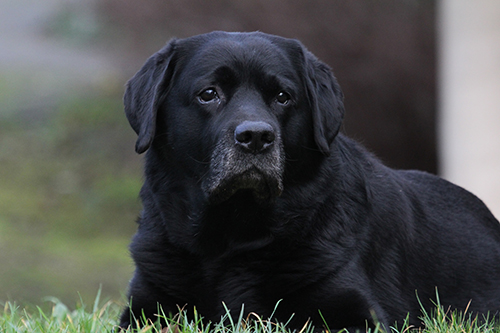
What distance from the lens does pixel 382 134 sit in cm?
1188

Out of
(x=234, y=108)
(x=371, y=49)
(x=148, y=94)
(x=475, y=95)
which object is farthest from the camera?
(x=371, y=49)

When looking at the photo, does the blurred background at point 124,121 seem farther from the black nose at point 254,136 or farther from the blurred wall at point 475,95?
the black nose at point 254,136

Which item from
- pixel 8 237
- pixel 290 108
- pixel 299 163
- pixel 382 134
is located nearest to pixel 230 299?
pixel 299 163

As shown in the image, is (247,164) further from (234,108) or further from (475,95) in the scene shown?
(475,95)

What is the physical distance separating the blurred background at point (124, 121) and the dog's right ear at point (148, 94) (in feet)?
17.1

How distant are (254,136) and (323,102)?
574mm

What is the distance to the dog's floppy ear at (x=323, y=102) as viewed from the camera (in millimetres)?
3498

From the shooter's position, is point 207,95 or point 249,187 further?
point 207,95

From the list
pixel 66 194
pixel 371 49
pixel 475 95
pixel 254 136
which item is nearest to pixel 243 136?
pixel 254 136

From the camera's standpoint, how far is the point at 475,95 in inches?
345

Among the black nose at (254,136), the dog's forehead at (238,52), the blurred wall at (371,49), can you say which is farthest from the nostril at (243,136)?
the blurred wall at (371,49)

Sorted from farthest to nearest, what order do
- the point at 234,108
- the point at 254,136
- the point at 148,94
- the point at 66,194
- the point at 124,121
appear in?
the point at 124,121 < the point at 66,194 < the point at 148,94 < the point at 234,108 < the point at 254,136

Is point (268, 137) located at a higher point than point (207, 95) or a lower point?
lower

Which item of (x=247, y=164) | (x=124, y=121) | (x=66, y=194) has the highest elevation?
(x=247, y=164)
